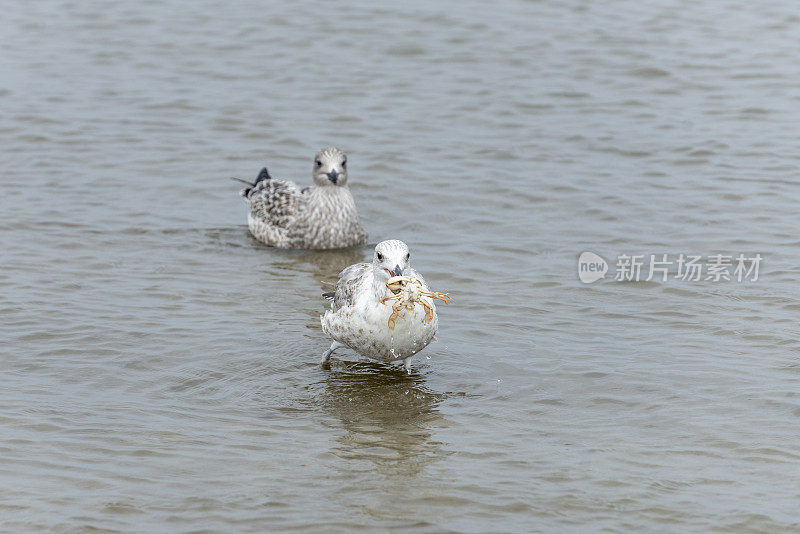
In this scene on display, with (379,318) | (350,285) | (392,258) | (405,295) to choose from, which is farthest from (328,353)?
(392,258)

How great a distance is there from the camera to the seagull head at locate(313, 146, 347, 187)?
13180mm

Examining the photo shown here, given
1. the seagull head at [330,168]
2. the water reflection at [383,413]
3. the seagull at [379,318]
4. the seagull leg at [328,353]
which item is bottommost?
the water reflection at [383,413]

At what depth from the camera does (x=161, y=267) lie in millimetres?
12023

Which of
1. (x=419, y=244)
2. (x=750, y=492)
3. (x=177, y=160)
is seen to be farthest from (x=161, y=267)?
(x=750, y=492)

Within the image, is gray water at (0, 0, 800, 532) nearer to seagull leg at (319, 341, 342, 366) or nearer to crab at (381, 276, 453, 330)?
seagull leg at (319, 341, 342, 366)

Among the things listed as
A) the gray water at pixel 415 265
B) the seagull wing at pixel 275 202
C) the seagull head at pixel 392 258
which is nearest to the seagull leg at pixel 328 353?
the gray water at pixel 415 265

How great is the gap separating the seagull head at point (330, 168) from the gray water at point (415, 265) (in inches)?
33.7

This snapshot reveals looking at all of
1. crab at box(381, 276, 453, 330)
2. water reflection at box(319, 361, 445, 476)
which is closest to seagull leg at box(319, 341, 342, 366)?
water reflection at box(319, 361, 445, 476)

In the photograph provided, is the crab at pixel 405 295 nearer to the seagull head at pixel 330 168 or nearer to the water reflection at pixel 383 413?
the water reflection at pixel 383 413

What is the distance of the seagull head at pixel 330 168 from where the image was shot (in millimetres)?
13180

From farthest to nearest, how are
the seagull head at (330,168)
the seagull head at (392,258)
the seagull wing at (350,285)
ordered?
the seagull head at (330,168) → the seagull wing at (350,285) → the seagull head at (392,258)

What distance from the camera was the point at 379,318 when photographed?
28.3 feet

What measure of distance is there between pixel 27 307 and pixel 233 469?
4014 mm

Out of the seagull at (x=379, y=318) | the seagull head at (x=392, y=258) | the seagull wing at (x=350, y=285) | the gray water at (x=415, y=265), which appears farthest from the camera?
the seagull wing at (x=350, y=285)
